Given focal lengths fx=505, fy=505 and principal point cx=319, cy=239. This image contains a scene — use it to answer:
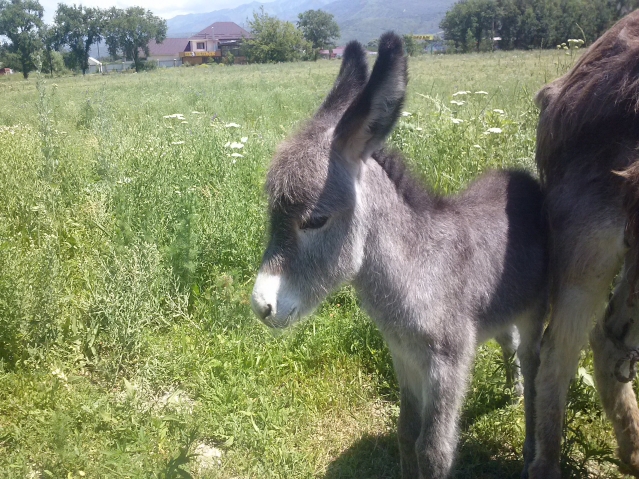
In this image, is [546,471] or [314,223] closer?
[314,223]

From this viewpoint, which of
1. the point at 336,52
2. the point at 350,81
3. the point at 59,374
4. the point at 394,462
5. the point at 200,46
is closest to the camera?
the point at 350,81

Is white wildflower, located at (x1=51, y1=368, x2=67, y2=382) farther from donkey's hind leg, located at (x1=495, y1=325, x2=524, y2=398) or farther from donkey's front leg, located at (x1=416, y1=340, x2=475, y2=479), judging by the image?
donkey's hind leg, located at (x1=495, y1=325, x2=524, y2=398)

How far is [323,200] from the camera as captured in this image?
7.33ft

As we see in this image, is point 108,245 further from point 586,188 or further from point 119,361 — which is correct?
point 586,188

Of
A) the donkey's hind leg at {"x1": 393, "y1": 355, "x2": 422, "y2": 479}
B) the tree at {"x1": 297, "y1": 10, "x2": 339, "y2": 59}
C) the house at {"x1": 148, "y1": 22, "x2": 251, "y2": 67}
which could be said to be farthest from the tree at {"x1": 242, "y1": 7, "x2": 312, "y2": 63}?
the donkey's hind leg at {"x1": 393, "y1": 355, "x2": 422, "y2": 479}

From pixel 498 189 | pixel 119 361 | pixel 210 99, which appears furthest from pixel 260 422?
pixel 210 99

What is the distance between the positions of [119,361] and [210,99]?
14.7m

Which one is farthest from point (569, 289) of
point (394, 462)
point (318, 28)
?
point (318, 28)

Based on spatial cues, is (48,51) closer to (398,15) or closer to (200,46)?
(398,15)

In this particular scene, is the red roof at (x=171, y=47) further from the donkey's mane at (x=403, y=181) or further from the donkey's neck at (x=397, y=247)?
the donkey's neck at (x=397, y=247)

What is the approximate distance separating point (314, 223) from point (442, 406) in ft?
3.45

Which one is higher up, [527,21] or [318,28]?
[318,28]

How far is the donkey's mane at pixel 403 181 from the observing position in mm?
2549

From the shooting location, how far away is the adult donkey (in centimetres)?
216
